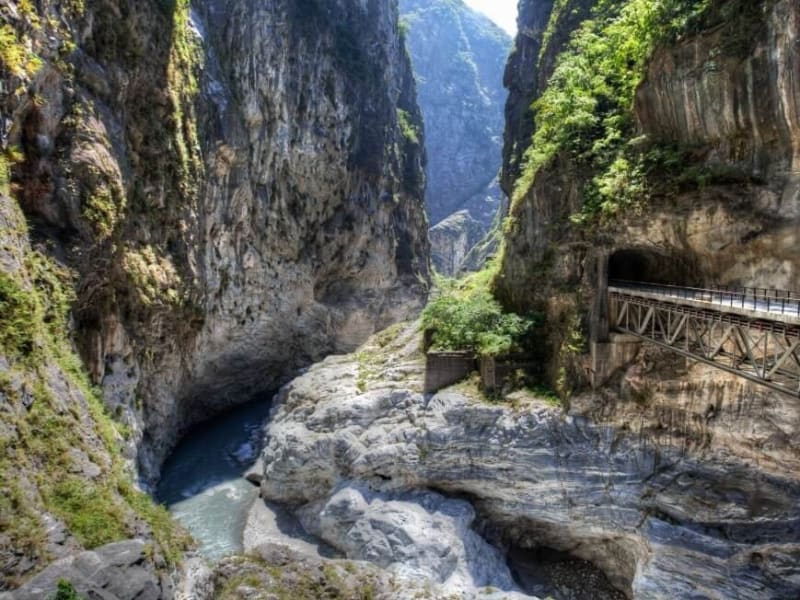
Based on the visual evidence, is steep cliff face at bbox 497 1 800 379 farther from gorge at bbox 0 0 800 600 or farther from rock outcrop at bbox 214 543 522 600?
rock outcrop at bbox 214 543 522 600

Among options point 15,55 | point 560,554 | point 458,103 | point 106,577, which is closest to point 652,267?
point 560,554

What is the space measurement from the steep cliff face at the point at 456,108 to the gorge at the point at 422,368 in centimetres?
7065

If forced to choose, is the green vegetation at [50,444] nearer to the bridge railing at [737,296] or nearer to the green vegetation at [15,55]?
the green vegetation at [15,55]

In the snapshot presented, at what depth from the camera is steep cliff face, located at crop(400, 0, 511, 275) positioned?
329ft

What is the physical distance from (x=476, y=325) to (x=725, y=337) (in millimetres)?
10245

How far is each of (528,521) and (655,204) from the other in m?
11.9

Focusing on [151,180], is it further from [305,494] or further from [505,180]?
[505,180]

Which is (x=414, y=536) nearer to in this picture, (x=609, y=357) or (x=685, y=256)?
(x=609, y=357)

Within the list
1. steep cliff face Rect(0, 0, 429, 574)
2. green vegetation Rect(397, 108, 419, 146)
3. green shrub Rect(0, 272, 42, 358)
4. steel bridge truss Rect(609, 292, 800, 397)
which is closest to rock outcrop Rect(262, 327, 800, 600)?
steel bridge truss Rect(609, 292, 800, 397)

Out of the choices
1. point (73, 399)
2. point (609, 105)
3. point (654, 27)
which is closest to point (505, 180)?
point (609, 105)

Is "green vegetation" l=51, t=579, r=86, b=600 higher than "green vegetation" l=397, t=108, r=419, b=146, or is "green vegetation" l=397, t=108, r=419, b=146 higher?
"green vegetation" l=397, t=108, r=419, b=146

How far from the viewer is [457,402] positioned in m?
20.1

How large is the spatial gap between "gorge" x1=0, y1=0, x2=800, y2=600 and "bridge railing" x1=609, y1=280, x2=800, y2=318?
579mm

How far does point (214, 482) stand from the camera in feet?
81.0
